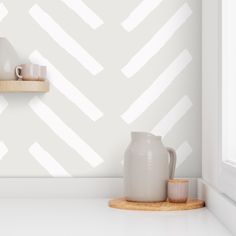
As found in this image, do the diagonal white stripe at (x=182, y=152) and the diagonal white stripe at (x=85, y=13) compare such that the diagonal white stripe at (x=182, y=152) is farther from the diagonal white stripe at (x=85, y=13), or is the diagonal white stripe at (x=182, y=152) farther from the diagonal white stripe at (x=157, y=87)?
the diagonal white stripe at (x=85, y=13)

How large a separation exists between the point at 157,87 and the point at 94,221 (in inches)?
24.5

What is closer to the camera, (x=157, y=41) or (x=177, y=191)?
(x=177, y=191)

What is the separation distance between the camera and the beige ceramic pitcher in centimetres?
157

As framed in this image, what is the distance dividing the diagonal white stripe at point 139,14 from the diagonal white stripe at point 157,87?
0.57ft

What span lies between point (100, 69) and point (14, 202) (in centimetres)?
51

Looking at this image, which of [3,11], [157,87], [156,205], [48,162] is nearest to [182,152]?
[157,87]

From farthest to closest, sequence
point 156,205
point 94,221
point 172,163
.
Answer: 1. point 172,163
2. point 156,205
3. point 94,221

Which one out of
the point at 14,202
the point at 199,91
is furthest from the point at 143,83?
the point at 14,202

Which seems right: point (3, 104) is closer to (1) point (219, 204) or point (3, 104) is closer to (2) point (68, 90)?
(2) point (68, 90)

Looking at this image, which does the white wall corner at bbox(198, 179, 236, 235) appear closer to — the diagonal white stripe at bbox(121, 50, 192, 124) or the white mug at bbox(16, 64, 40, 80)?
the diagonal white stripe at bbox(121, 50, 192, 124)

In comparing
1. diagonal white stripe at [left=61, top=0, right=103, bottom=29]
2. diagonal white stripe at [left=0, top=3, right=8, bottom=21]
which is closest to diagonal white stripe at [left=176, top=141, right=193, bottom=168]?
diagonal white stripe at [left=61, top=0, right=103, bottom=29]

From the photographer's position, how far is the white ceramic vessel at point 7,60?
171 cm

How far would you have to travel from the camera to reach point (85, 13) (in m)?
1.82

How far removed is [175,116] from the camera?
5.93 feet
